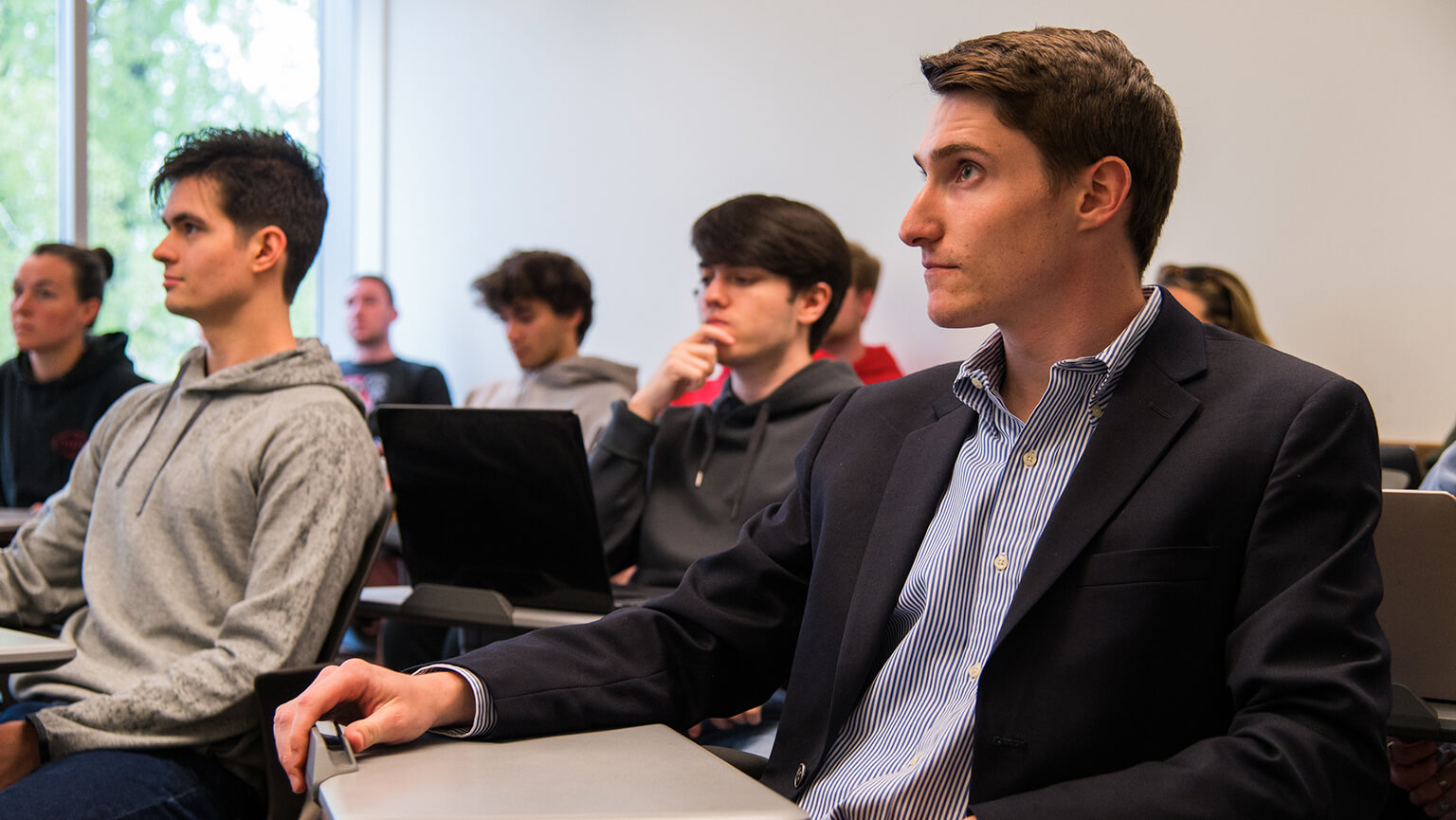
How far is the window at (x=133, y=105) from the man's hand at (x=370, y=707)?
4.55 m

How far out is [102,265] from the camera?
4020 mm

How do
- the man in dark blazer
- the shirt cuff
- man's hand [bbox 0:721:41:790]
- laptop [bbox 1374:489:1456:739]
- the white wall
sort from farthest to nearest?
the white wall
man's hand [bbox 0:721:41:790]
laptop [bbox 1374:489:1456:739]
the shirt cuff
the man in dark blazer

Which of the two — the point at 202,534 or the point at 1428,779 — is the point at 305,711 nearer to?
the point at 202,534

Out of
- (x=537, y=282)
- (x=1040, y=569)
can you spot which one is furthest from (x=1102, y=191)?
(x=537, y=282)

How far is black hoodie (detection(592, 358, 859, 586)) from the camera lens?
2.25 metres

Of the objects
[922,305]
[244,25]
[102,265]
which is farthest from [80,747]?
[244,25]

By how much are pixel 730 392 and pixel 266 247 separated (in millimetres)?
969

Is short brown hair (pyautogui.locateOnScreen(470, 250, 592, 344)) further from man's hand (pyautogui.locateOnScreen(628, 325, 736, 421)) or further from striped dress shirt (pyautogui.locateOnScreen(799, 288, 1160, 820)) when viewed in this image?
striped dress shirt (pyautogui.locateOnScreen(799, 288, 1160, 820))

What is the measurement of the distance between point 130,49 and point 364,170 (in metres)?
1.31

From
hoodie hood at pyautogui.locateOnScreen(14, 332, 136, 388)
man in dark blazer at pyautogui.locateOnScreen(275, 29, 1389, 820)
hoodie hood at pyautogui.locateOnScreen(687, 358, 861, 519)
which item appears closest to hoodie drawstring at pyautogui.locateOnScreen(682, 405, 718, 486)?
hoodie hood at pyautogui.locateOnScreen(687, 358, 861, 519)

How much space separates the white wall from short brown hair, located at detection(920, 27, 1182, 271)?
1811mm

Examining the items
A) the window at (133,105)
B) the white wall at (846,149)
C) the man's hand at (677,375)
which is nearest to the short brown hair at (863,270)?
the white wall at (846,149)

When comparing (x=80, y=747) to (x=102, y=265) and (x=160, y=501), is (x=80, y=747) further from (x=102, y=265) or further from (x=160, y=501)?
(x=102, y=265)

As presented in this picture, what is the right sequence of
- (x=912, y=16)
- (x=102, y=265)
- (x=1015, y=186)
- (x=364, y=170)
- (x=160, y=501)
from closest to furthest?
(x=1015, y=186)
(x=160, y=501)
(x=912, y=16)
(x=102, y=265)
(x=364, y=170)
